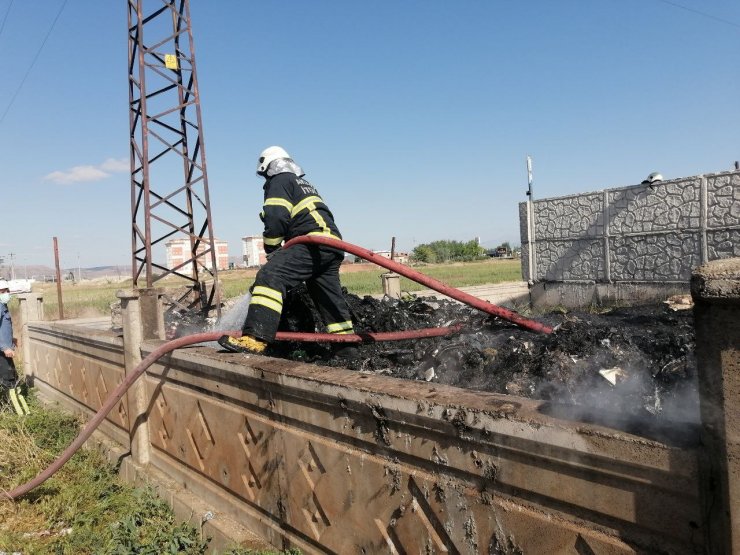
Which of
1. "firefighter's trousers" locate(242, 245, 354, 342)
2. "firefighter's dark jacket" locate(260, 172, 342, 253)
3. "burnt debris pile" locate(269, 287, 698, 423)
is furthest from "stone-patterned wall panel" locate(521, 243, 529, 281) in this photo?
"firefighter's dark jacket" locate(260, 172, 342, 253)

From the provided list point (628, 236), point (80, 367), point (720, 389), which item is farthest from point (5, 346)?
point (628, 236)

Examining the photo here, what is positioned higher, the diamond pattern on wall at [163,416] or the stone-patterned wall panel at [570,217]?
the stone-patterned wall panel at [570,217]

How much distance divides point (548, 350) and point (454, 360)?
0.62 meters

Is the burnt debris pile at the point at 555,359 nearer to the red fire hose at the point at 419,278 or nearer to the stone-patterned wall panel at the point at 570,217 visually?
the red fire hose at the point at 419,278

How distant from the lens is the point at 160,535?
132 inches

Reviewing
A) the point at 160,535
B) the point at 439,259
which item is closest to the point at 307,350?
the point at 160,535

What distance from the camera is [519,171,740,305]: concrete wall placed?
28.5 feet

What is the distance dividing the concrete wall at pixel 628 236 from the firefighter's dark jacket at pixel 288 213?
24.0 ft

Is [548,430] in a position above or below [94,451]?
above

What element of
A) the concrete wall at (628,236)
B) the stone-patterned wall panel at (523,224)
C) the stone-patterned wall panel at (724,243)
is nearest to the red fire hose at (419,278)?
the stone-patterned wall panel at (724,243)

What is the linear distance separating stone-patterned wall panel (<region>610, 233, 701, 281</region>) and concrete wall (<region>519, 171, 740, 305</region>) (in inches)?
0.6

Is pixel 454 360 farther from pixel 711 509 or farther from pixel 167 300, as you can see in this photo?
pixel 167 300

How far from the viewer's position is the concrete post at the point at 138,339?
418 cm

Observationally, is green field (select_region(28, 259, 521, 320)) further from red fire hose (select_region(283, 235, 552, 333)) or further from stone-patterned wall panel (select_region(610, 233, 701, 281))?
stone-patterned wall panel (select_region(610, 233, 701, 281))
